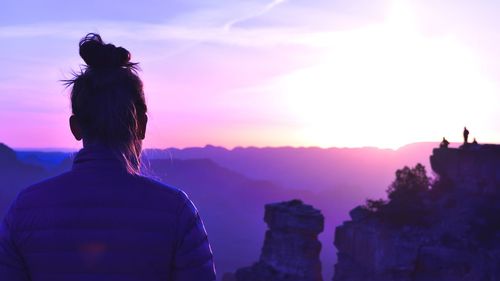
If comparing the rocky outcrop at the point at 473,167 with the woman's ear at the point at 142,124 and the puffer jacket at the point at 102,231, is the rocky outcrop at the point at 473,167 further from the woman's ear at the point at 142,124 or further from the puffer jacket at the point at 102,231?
the puffer jacket at the point at 102,231

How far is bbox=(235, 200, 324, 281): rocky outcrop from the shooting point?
3625cm

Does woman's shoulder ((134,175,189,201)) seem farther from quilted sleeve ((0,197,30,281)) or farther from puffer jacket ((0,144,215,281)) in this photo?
quilted sleeve ((0,197,30,281))

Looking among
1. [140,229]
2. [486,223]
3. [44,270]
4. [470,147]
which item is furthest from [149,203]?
[470,147]

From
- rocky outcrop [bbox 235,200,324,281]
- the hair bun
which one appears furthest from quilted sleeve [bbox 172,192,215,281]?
rocky outcrop [bbox 235,200,324,281]

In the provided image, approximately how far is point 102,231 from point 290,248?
35.4 m

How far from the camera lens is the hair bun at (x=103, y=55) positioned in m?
2.84

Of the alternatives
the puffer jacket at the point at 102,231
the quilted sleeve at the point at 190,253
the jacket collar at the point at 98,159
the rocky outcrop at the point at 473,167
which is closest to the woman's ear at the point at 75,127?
the jacket collar at the point at 98,159

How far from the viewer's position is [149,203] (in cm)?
264

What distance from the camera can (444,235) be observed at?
32344 millimetres

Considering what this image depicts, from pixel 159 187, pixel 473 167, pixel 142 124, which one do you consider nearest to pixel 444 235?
pixel 473 167

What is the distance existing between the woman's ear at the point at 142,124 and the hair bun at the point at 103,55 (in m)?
0.29

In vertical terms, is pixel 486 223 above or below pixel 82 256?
below

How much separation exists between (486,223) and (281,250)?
13452 millimetres

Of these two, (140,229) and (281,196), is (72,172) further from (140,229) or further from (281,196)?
(281,196)
